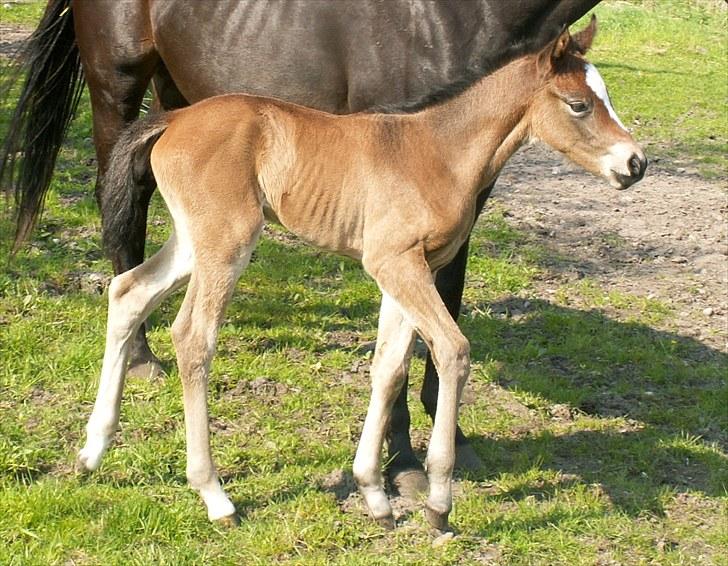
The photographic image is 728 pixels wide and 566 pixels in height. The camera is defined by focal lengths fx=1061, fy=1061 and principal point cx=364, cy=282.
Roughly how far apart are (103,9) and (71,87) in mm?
619

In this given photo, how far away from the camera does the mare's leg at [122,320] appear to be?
379cm

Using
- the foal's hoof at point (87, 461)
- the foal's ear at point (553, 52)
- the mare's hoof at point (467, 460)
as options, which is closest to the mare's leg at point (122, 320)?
the foal's hoof at point (87, 461)

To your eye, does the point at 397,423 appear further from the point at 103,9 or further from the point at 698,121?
the point at 698,121

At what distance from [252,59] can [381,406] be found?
170cm

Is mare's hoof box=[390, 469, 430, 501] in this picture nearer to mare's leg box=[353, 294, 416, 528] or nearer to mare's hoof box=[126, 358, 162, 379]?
mare's leg box=[353, 294, 416, 528]

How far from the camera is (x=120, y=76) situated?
4934mm

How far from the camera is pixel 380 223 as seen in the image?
3559 millimetres

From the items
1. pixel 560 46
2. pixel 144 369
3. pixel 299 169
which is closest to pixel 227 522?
pixel 299 169

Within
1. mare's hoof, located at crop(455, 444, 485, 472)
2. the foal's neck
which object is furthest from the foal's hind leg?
mare's hoof, located at crop(455, 444, 485, 472)

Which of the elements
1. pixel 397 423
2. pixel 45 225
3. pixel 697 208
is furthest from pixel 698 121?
pixel 397 423

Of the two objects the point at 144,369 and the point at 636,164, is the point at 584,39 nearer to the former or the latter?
the point at 636,164

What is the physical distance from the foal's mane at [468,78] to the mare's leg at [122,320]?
37.7 inches

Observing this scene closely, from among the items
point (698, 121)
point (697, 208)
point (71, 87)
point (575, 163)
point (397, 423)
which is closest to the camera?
point (575, 163)

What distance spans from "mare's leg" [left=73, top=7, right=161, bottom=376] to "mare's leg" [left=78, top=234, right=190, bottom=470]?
894mm
